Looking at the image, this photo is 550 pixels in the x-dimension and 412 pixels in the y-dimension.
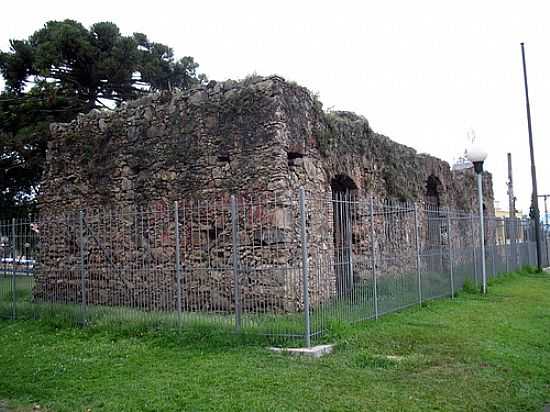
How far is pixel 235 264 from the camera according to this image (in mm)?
7887

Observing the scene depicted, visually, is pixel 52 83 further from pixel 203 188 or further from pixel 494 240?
pixel 494 240

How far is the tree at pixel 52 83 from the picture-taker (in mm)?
22000

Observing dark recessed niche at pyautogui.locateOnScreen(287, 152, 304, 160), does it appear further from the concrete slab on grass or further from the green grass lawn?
the concrete slab on grass

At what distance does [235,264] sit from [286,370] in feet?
6.41

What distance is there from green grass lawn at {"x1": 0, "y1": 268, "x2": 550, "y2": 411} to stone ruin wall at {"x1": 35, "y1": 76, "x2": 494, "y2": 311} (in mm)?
1082

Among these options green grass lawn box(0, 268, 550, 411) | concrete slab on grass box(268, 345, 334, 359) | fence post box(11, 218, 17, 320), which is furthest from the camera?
fence post box(11, 218, 17, 320)

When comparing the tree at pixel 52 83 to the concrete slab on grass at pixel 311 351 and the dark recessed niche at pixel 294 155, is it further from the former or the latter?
the concrete slab on grass at pixel 311 351

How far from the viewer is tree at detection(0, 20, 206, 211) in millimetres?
22000

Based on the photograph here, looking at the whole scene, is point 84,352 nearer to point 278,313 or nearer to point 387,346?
point 278,313

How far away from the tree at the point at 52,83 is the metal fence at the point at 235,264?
1052cm

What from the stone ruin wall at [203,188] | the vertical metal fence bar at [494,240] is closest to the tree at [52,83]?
the stone ruin wall at [203,188]

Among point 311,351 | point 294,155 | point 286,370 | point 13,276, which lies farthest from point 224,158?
point 286,370

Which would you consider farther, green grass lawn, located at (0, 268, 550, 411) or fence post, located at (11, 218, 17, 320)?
fence post, located at (11, 218, 17, 320)

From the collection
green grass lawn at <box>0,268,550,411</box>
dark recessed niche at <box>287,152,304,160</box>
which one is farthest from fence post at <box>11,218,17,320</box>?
dark recessed niche at <box>287,152,304,160</box>
